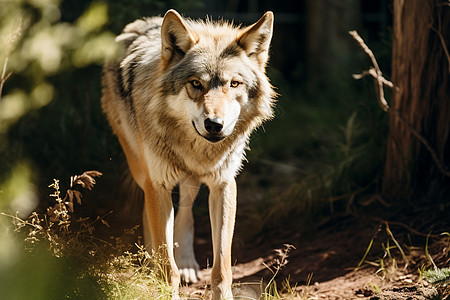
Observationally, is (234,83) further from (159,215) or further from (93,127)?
(93,127)

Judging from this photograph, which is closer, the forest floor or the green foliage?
the green foliage

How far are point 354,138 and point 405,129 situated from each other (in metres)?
0.78

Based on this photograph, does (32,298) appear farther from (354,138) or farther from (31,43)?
(354,138)

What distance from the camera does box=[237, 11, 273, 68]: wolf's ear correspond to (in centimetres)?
339

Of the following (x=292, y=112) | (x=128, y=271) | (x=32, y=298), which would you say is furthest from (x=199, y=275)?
(x=292, y=112)

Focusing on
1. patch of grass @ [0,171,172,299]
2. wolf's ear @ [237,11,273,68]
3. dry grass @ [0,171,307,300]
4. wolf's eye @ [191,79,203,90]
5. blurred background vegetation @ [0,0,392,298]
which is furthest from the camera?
blurred background vegetation @ [0,0,392,298]

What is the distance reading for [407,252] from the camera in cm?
395

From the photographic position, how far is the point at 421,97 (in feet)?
14.5

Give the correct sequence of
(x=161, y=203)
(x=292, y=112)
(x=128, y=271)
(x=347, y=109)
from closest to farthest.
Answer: (x=128, y=271) < (x=161, y=203) < (x=347, y=109) < (x=292, y=112)

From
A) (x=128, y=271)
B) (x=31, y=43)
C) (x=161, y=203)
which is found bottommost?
(x=128, y=271)

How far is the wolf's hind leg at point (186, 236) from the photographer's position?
4.21 metres

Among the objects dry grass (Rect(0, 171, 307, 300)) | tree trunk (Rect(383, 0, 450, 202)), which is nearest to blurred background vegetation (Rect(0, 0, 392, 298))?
tree trunk (Rect(383, 0, 450, 202))

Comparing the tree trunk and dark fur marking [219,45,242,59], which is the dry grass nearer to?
dark fur marking [219,45,242,59]

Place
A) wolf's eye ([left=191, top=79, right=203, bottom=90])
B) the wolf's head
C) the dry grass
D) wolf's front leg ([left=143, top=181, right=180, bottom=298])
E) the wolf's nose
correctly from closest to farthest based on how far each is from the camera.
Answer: the dry grass < the wolf's nose < the wolf's head < wolf's eye ([left=191, top=79, right=203, bottom=90]) < wolf's front leg ([left=143, top=181, right=180, bottom=298])
